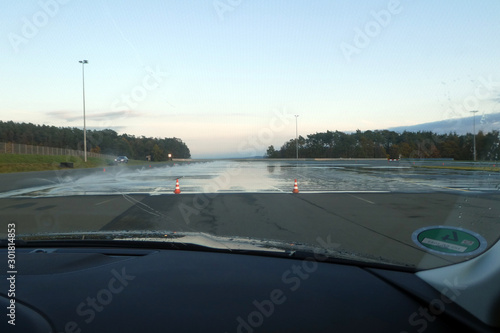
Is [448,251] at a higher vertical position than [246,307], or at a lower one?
higher

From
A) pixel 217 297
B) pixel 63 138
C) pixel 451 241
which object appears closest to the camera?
pixel 217 297

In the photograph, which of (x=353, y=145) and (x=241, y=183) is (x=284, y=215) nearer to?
(x=241, y=183)

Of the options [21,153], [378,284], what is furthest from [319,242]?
[21,153]

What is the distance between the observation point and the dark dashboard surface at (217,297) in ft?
6.26

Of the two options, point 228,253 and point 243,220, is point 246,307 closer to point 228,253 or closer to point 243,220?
point 228,253

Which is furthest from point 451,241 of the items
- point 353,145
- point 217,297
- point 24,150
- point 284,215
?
point 353,145

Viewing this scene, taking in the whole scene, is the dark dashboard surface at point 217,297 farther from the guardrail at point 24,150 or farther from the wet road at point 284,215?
the guardrail at point 24,150

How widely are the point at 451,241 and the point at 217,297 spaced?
1.52 m

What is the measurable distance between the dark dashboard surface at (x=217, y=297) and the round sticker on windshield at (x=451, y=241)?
25 centimetres

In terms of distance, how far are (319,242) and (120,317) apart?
5892 millimetres

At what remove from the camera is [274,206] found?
13.0 metres

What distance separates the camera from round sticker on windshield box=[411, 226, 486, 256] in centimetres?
235

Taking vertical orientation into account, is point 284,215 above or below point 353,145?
below

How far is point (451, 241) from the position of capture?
2508 mm
